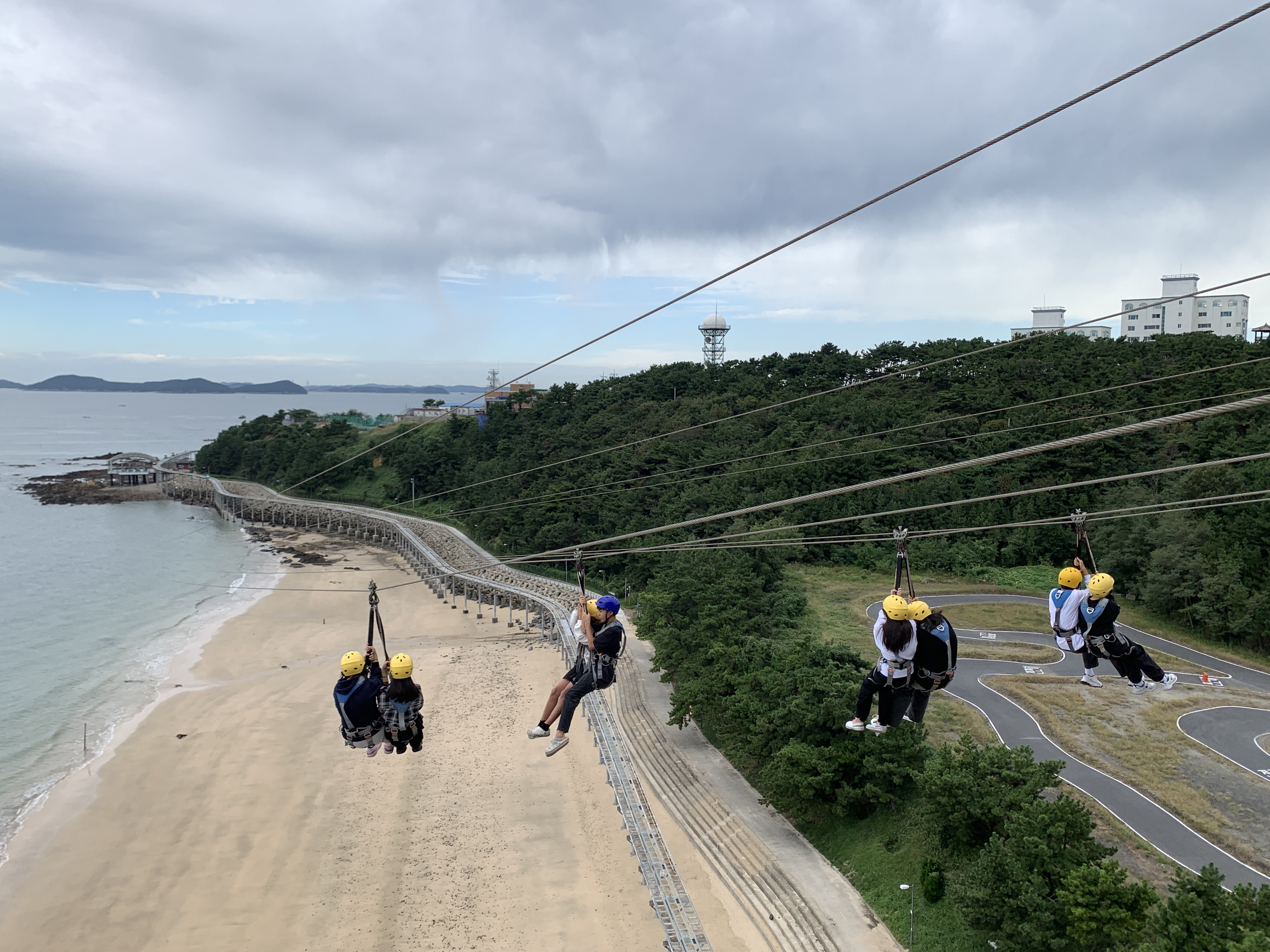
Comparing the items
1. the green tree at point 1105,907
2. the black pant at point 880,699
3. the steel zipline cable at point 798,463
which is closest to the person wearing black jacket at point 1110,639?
the black pant at point 880,699

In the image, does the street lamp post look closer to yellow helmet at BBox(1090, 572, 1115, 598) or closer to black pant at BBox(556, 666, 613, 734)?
yellow helmet at BBox(1090, 572, 1115, 598)

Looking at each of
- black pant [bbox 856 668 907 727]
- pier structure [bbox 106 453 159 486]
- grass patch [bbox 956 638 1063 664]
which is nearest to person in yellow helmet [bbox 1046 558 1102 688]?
black pant [bbox 856 668 907 727]

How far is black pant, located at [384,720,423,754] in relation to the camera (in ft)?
36.1

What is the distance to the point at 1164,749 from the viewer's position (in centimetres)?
1930

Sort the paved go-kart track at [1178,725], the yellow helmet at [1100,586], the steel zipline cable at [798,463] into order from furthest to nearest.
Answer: the steel zipline cable at [798,463] < the paved go-kart track at [1178,725] < the yellow helmet at [1100,586]

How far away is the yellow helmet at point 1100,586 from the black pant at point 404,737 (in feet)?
31.2

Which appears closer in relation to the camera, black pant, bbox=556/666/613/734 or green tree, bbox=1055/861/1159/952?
black pant, bbox=556/666/613/734

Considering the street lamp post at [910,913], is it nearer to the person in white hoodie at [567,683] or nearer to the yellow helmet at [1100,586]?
the yellow helmet at [1100,586]

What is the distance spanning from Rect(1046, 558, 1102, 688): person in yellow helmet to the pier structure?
4321 inches

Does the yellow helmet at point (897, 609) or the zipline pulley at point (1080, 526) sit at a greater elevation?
the zipline pulley at point (1080, 526)

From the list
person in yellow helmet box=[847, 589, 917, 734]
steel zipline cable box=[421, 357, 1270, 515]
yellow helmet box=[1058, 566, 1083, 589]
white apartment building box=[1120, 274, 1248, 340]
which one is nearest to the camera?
person in yellow helmet box=[847, 589, 917, 734]

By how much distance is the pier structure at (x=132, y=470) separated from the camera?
95.1m

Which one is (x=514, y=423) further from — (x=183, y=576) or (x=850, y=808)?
(x=850, y=808)

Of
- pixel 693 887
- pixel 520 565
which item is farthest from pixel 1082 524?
pixel 520 565
